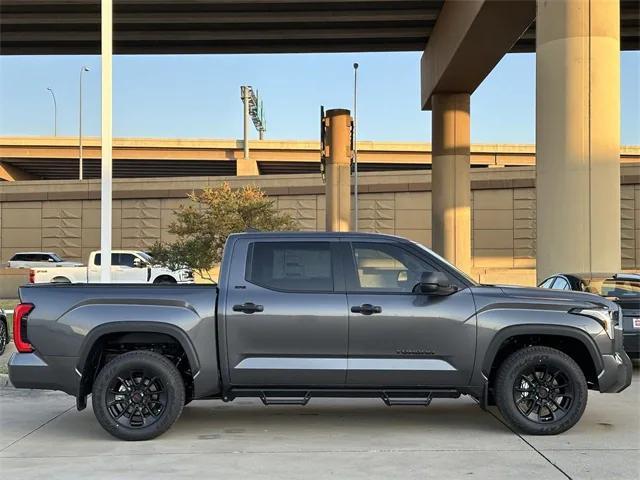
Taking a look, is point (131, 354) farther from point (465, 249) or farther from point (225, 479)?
point (465, 249)

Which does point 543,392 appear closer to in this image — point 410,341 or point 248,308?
point 410,341

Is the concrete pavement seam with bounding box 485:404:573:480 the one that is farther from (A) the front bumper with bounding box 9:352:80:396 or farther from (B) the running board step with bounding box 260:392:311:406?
(A) the front bumper with bounding box 9:352:80:396

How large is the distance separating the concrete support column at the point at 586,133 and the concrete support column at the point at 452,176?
13064 millimetres

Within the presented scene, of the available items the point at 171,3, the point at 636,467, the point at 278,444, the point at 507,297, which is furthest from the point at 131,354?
the point at 171,3

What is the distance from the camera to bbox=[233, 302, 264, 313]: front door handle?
22.1 ft

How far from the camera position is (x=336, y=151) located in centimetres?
3431

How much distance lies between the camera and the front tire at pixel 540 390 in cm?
680

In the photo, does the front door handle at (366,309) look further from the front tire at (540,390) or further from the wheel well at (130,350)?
the wheel well at (130,350)

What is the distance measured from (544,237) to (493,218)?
102 feet

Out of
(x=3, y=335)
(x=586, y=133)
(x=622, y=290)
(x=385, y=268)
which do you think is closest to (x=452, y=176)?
(x=586, y=133)

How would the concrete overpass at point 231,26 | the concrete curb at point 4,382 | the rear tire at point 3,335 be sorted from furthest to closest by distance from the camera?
the concrete overpass at point 231,26
the rear tire at point 3,335
the concrete curb at point 4,382

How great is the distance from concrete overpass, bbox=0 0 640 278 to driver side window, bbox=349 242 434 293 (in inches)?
213

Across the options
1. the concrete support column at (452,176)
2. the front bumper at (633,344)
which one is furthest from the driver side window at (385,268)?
the concrete support column at (452,176)

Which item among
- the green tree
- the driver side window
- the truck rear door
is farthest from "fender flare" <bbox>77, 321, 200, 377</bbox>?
the green tree
